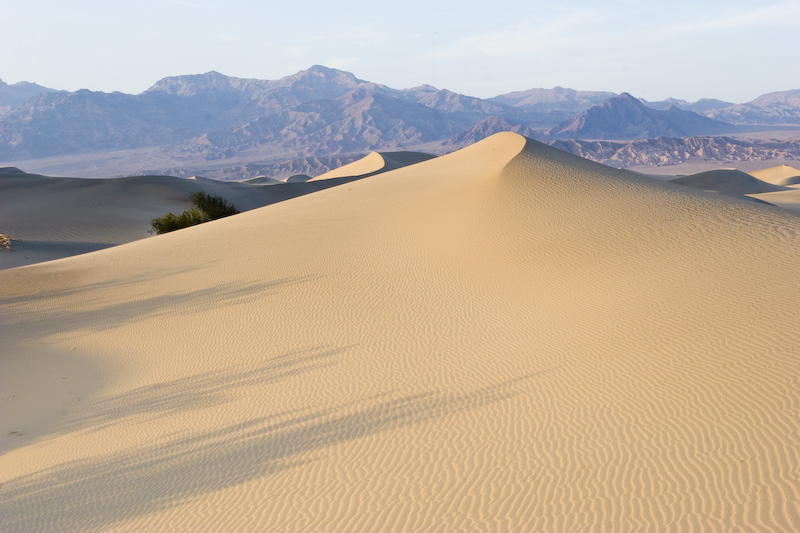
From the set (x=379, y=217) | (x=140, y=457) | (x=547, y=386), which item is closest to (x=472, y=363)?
(x=547, y=386)

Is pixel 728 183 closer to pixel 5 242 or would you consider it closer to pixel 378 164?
pixel 378 164

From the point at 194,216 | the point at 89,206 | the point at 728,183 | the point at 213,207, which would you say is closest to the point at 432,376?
the point at 194,216

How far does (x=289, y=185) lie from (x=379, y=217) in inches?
1430

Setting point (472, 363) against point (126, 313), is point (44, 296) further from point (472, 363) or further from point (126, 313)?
point (472, 363)

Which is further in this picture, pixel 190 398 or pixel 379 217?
pixel 379 217

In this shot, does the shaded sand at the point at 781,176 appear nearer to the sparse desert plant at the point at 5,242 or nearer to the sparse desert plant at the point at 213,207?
the sparse desert plant at the point at 213,207

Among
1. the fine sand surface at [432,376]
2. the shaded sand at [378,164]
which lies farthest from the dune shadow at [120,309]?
the shaded sand at [378,164]

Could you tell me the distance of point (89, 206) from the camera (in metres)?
39.1

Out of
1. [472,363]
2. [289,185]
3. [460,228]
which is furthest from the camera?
[289,185]

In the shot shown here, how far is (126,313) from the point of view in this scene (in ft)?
42.5

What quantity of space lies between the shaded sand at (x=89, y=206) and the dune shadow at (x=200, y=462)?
693 inches

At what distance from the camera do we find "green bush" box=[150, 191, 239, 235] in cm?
2822

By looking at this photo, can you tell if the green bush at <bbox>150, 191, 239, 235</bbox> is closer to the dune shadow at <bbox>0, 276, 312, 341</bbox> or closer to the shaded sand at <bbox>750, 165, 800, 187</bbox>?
the dune shadow at <bbox>0, 276, 312, 341</bbox>

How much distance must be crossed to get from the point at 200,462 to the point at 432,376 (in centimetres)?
305
